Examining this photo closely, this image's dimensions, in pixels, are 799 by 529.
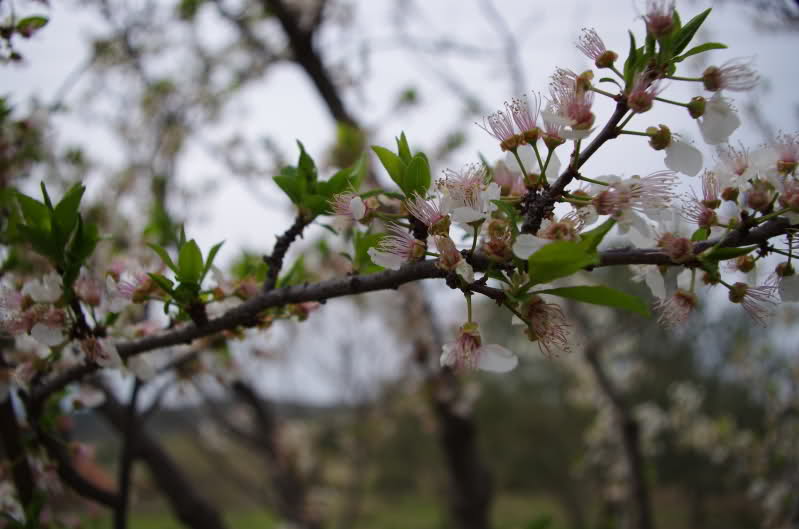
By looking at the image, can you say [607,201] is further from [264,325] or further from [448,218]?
[264,325]

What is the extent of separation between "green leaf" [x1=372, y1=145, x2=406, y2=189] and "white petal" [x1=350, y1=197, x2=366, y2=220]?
0.18ft

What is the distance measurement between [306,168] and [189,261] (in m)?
0.22

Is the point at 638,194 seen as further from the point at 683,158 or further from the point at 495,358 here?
the point at 495,358

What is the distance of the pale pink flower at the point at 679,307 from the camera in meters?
0.66

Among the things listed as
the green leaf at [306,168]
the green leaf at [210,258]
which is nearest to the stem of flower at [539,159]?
the green leaf at [306,168]

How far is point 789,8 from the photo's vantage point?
1355 millimetres

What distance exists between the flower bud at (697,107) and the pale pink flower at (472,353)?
1.20 ft

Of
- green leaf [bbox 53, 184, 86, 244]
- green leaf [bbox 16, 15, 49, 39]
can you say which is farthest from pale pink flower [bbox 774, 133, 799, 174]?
green leaf [bbox 16, 15, 49, 39]

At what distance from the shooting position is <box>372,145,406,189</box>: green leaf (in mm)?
660

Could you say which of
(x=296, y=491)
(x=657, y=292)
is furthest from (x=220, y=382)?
(x=296, y=491)

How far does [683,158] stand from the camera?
612mm

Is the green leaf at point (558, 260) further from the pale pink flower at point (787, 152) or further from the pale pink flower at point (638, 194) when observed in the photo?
the pale pink flower at point (787, 152)

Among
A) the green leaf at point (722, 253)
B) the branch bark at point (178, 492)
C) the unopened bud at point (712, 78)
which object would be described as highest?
the unopened bud at point (712, 78)

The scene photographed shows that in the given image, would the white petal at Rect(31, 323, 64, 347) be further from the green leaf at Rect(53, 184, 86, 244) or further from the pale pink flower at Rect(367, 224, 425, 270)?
the pale pink flower at Rect(367, 224, 425, 270)
